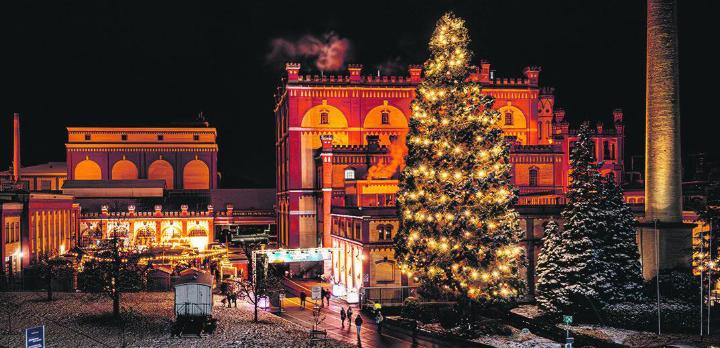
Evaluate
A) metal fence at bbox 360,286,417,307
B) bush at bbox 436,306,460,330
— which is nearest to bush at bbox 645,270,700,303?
bush at bbox 436,306,460,330

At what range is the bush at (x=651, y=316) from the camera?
109 ft

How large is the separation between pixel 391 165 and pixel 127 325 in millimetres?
31441

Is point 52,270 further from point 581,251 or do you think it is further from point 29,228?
point 581,251

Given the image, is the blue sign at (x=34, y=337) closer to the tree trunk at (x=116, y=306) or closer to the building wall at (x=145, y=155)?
the tree trunk at (x=116, y=306)

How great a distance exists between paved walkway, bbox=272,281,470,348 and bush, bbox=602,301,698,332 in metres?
8.93

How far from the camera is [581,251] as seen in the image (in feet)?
119

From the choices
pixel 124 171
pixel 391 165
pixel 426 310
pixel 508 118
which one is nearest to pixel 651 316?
pixel 426 310

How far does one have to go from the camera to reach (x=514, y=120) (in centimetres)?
6900

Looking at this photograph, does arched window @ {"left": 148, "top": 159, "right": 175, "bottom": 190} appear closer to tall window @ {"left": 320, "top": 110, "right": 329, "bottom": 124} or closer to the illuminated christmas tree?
tall window @ {"left": 320, "top": 110, "right": 329, "bottom": 124}

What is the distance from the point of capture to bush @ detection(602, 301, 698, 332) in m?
33.2

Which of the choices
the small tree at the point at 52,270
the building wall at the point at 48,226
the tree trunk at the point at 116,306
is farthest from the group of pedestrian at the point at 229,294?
the building wall at the point at 48,226

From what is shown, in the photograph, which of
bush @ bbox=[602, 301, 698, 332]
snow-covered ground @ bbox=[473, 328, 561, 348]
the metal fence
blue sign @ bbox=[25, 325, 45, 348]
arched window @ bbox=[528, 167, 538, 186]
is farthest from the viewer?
arched window @ bbox=[528, 167, 538, 186]

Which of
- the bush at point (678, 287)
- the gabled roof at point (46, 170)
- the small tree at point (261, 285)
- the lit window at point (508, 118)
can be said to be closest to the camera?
the bush at point (678, 287)

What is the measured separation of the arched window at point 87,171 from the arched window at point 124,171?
172cm
